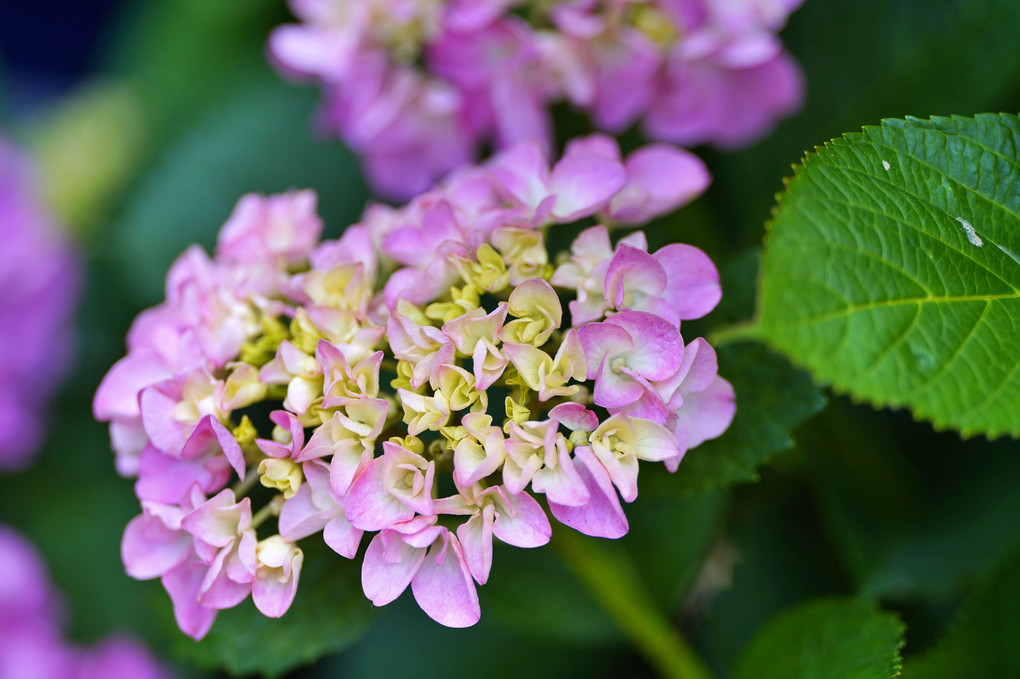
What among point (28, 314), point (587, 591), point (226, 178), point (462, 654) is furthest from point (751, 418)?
point (28, 314)

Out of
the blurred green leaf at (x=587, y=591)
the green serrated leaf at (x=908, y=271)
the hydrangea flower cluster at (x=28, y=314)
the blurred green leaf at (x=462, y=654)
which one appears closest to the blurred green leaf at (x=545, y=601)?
the blurred green leaf at (x=587, y=591)

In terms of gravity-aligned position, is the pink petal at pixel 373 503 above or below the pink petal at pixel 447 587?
above

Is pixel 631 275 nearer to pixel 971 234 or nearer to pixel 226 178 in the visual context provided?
pixel 971 234

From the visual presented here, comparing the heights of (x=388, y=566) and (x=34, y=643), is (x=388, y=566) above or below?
above

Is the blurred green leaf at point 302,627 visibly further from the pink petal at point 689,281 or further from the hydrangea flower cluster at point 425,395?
the pink petal at point 689,281

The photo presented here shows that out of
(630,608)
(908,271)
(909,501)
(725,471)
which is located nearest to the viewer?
(908,271)

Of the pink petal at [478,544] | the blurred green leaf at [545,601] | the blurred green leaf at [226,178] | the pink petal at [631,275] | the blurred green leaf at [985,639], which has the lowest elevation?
the blurred green leaf at [545,601]

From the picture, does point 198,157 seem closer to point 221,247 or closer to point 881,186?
point 221,247

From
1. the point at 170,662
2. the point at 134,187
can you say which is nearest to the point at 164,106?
the point at 134,187
